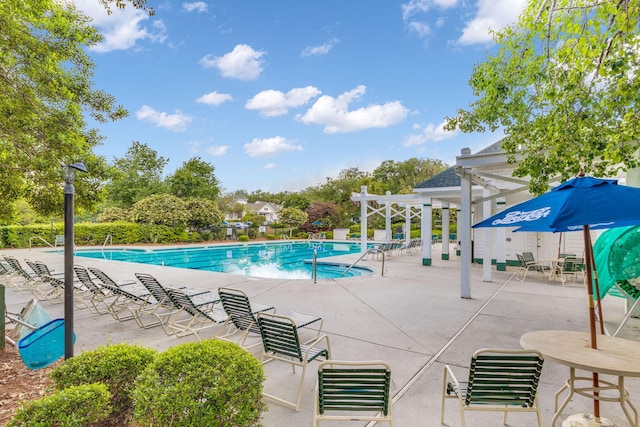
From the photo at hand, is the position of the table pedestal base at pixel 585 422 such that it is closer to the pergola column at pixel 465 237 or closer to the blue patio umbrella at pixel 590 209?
the blue patio umbrella at pixel 590 209

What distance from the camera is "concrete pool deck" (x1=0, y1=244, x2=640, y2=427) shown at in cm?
320

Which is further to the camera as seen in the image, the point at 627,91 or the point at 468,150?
the point at 468,150

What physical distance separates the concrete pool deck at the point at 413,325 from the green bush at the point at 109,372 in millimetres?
1178

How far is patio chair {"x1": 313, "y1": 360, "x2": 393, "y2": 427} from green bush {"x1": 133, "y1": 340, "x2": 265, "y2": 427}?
484 millimetres

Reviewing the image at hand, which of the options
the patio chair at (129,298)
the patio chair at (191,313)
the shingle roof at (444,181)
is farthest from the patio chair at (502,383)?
the shingle roof at (444,181)

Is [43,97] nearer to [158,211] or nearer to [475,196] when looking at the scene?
[475,196]

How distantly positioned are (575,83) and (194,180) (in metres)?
30.5

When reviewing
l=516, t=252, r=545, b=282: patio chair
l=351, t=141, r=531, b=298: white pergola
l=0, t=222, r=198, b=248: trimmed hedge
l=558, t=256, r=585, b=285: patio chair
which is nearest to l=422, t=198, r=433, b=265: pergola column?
l=351, t=141, r=531, b=298: white pergola

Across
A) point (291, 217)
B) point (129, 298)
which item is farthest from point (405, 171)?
point (129, 298)

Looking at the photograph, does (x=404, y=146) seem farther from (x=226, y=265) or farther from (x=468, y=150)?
(x=468, y=150)

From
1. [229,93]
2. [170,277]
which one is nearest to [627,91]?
[170,277]

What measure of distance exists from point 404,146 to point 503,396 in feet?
141

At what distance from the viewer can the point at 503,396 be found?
2623 millimetres

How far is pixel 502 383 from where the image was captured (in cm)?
260
